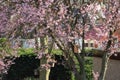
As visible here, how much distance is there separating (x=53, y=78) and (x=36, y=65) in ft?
3.46

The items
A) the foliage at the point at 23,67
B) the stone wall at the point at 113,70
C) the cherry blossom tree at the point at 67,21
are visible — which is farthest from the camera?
the foliage at the point at 23,67

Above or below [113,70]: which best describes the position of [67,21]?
above

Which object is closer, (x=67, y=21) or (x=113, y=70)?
(x=67, y=21)

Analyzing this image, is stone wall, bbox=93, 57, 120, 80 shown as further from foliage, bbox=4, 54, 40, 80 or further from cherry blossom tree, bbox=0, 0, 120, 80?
cherry blossom tree, bbox=0, 0, 120, 80

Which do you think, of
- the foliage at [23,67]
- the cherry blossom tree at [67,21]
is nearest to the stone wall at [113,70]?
the foliage at [23,67]

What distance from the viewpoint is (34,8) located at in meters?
5.88

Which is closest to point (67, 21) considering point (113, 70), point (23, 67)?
point (113, 70)

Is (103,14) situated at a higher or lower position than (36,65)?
higher

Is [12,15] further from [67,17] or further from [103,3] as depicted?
[103,3]

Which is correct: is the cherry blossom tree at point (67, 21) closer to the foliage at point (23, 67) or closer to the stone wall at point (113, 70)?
the stone wall at point (113, 70)

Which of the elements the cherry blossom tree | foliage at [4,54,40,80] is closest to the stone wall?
foliage at [4,54,40,80]

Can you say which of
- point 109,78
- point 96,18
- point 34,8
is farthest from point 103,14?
point 109,78

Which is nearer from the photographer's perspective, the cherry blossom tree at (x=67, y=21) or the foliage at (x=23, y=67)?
the cherry blossom tree at (x=67, y=21)

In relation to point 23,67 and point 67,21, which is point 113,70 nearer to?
point 23,67
